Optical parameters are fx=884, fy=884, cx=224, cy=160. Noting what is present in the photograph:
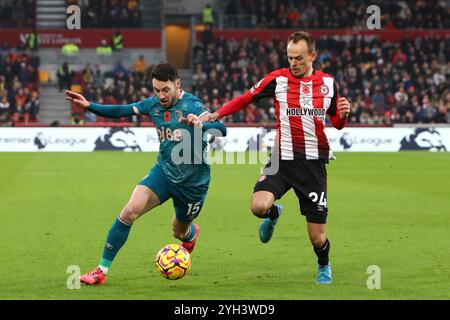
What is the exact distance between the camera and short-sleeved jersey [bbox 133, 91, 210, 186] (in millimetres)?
8844

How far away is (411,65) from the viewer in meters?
37.8

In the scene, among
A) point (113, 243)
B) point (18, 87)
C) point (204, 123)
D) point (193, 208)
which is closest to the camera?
point (204, 123)

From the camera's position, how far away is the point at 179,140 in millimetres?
8828

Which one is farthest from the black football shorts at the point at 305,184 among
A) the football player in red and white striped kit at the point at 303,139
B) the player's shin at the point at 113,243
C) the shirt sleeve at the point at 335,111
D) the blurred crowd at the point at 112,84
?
the blurred crowd at the point at 112,84

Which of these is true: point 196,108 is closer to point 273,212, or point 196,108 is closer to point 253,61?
point 273,212

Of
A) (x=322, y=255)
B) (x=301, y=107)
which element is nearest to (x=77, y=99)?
(x=301, y=107)

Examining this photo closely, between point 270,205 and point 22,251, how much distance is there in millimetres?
3662

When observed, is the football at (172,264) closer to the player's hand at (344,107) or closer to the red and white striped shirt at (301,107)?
the red and white striped shirt at (301,107)

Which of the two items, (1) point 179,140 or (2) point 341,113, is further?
(1) point 179,140

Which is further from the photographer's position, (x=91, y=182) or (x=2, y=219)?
(x=91, y=182)

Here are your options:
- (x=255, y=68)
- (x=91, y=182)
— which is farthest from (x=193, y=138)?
(x=255, y=68)

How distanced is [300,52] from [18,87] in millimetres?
28538

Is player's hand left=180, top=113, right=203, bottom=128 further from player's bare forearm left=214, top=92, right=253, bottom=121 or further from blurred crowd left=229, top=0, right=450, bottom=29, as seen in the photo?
blurred crowd left=229, top=0, right=450, bottom=29
